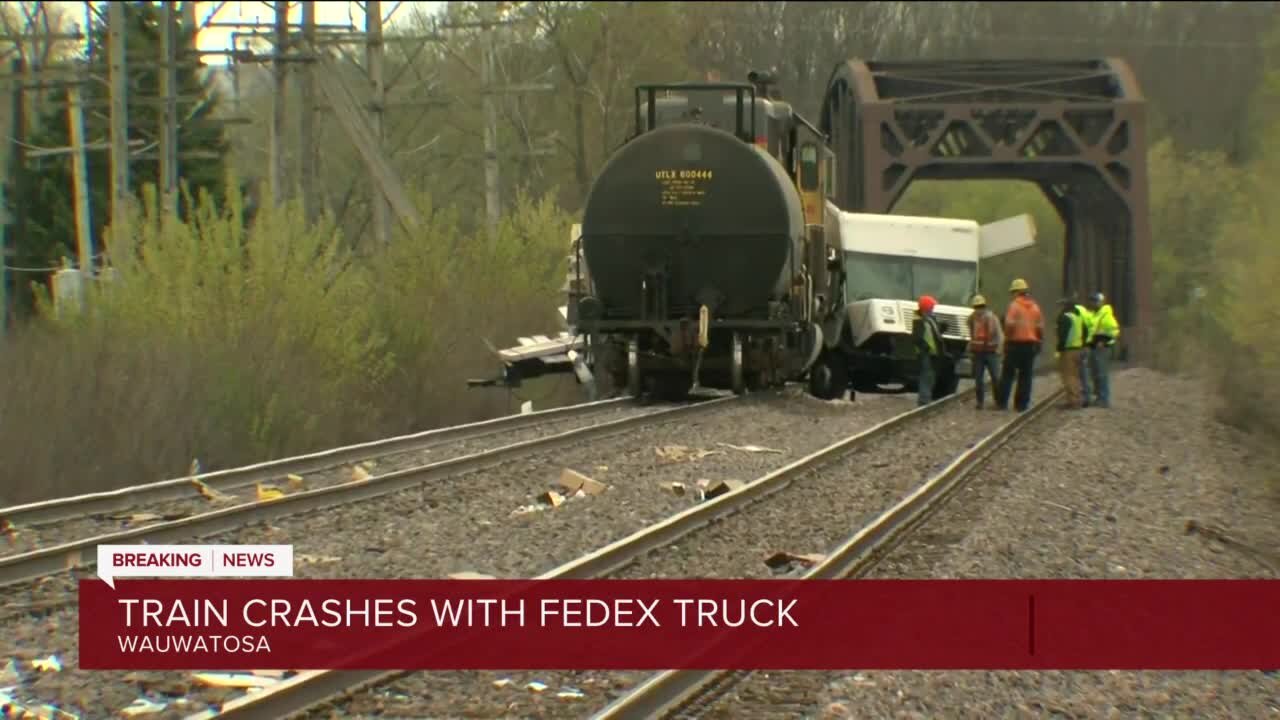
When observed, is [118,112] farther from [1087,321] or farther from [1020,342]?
[1087,321]

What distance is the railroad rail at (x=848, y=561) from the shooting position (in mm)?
6711

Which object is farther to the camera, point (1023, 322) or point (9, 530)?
point (1023, 322)

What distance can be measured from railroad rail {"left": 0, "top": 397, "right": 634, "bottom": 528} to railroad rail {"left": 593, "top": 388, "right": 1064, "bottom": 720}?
528cm

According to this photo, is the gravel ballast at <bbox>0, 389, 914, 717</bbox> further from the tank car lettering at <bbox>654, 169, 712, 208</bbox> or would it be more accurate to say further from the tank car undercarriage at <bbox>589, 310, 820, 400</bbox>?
the tank car lettering at <bbox>654, 169, 712, 208</bbox>

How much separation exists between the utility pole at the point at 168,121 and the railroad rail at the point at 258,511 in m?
10.1

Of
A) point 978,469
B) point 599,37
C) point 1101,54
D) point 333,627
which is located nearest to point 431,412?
point 978,469

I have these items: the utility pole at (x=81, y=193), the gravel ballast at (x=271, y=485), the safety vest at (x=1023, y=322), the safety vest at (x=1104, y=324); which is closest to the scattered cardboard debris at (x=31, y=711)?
the gravel ballast at (x=271, y=485)

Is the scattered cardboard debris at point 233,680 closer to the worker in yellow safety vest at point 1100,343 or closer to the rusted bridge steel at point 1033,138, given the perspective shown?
the worker in yellow safety vest at point 1100,343

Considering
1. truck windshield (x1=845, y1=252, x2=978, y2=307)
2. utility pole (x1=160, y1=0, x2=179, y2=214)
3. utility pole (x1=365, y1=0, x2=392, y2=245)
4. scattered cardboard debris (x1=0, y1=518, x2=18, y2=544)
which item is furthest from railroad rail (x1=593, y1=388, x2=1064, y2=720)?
utility pole (x1=365, y1=0, x2=392, y2=245)

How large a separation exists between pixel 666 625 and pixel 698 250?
45.5 ft

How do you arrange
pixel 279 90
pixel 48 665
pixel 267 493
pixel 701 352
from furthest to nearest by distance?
pixel 279 90 < pixel 701 352 < pixel 267 493 < pixel 48 665

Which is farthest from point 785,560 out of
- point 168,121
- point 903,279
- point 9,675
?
point 903,279

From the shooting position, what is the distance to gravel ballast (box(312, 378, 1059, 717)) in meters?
7.00

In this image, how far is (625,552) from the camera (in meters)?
10.3
